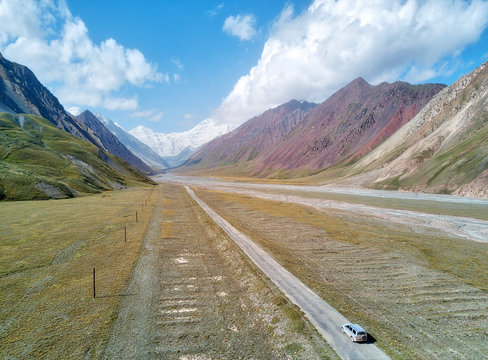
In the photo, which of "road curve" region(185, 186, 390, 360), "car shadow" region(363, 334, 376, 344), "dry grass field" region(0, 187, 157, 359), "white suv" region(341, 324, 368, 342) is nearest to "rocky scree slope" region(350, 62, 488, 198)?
"road curve" region(185, 186, 390, 360)

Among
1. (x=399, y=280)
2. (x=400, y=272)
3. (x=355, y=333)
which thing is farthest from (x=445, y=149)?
Answer: (x=355, y=333)

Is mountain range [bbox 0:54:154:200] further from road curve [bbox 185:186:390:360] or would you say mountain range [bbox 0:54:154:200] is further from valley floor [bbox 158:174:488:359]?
road curve [bbox 185:186:390:360]

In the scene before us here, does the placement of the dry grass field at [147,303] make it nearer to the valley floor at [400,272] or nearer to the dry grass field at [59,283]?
the dry grass field at [59,283]

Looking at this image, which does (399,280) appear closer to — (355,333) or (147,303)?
(355,333)

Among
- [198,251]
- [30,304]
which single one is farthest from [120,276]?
[198,251]

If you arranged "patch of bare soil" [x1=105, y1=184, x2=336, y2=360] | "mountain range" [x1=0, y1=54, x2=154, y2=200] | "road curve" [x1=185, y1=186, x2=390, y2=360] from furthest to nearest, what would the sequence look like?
"mountain range" [x1=0, y1=54, x2=154, y2=200], "patch of bare soil" [x1=105, y1=184, x2=336, y2=360], "road curve" [x1=185, y1=186, x2=390, y2=360]
